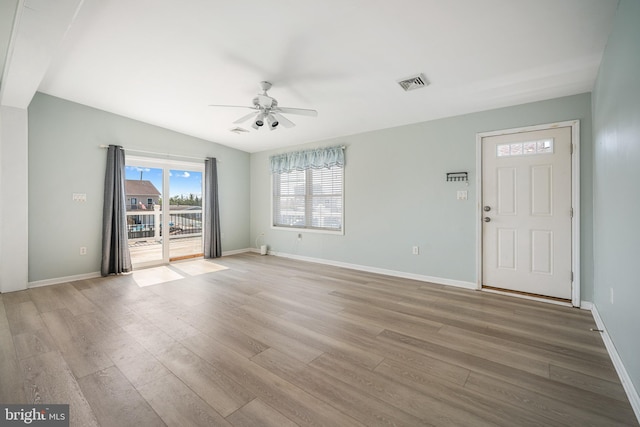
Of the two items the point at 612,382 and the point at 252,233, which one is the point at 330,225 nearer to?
the point at 252,233

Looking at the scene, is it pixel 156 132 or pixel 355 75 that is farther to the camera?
pixel 156 132

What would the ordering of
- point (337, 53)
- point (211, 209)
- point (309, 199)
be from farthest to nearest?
point (211, 209), point (309, 199), point (337, 53)

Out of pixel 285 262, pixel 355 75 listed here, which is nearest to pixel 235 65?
pixel 355 75

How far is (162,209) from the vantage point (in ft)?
17.8

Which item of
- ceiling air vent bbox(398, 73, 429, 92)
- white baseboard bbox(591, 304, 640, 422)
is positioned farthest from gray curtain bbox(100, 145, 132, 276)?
white baseboard bbox(591, 304, 640, 422)

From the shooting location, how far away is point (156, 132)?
5219mm

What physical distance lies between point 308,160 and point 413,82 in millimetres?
2807

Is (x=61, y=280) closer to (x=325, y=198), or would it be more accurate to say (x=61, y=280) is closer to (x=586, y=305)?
(x=325, y=198)

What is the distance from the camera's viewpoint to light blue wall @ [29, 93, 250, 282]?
401cm

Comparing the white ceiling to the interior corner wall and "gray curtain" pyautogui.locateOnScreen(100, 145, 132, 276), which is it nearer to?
the interior corner wall

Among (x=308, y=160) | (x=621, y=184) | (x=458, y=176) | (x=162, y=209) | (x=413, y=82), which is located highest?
(x=413, y=82)

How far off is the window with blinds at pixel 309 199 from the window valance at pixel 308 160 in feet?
0.46

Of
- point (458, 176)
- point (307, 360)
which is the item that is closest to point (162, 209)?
point (307, 360)

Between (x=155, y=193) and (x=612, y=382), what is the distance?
254 inches
